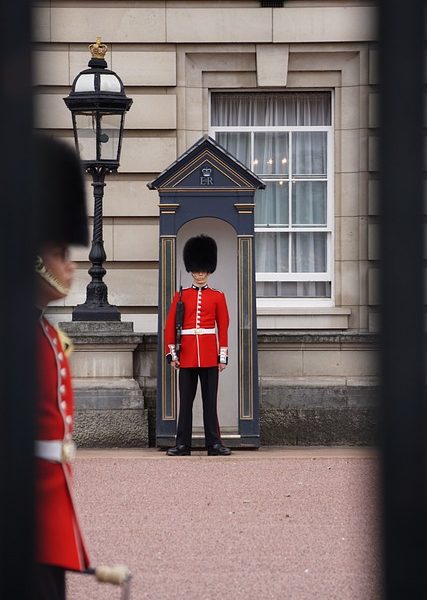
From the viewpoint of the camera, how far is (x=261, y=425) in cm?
1159

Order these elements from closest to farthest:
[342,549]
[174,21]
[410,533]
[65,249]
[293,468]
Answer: [410,533] < [65,249] < [342,549] < [293,468] < [174,21]

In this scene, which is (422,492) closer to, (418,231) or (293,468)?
(418,231)

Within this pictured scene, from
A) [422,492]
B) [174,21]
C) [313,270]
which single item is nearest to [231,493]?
[313,270]

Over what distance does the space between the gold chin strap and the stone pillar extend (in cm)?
792

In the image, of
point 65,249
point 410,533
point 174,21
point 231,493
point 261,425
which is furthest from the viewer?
point 174,21

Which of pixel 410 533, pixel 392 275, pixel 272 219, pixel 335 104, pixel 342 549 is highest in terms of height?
pixel 335 104

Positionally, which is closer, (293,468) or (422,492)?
(422,492)

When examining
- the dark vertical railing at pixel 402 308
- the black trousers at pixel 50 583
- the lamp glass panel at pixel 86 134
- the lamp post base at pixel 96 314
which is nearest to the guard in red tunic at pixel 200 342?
the lamp post base at pixel 96 314

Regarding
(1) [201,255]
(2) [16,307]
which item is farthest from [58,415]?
(1) [201,255]

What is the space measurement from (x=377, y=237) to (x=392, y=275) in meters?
0.05

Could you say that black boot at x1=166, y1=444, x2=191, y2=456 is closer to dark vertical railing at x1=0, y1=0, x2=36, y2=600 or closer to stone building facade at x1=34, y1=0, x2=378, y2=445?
stone building facade at x1=34, y1=0, x2=378, y2=445

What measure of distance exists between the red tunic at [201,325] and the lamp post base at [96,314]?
0.87m

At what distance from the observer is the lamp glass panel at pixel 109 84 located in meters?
10.8

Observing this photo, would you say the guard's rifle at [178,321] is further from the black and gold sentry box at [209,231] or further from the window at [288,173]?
the window at [288,173]
